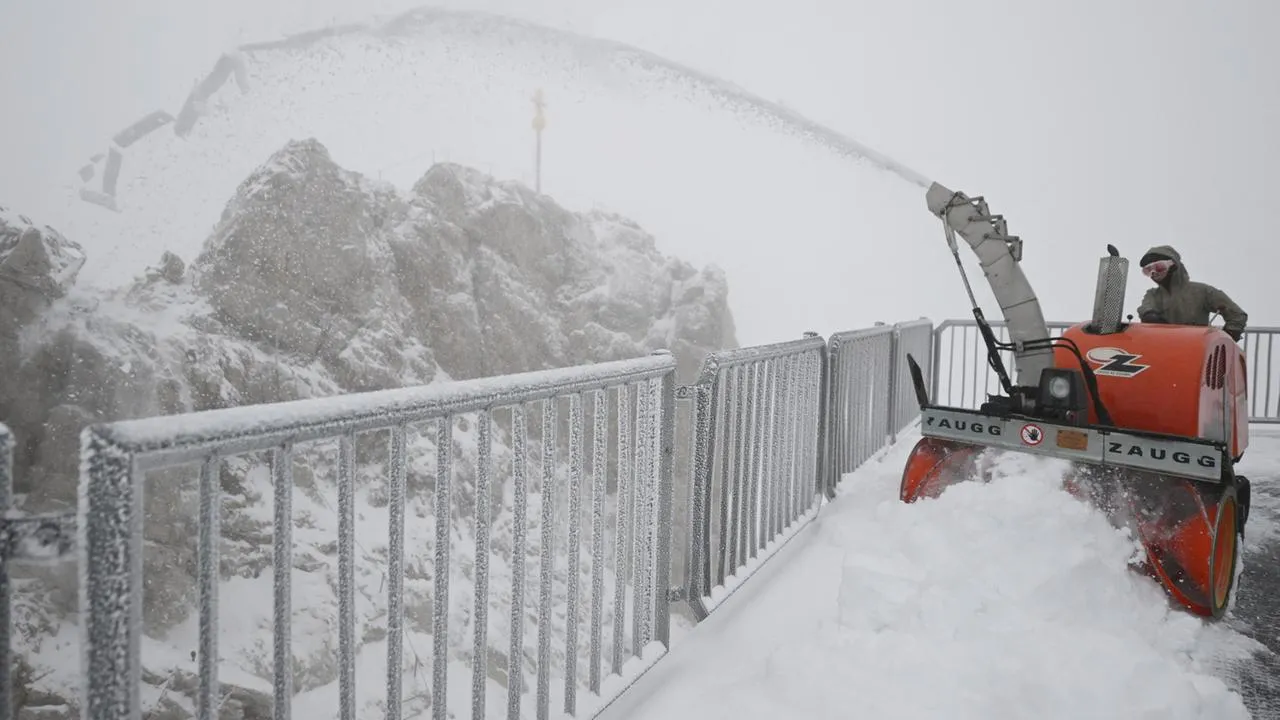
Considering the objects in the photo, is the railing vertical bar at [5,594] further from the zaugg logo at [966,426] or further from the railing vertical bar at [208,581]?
the zaugg logo at [966,426]

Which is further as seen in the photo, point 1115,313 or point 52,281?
point 52,281

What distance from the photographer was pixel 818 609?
3322 mm

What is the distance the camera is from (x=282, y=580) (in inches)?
54.1

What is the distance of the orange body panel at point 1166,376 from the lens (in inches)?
140

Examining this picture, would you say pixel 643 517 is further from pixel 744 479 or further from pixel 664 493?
pixel 744 479

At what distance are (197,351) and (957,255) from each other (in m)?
19.4

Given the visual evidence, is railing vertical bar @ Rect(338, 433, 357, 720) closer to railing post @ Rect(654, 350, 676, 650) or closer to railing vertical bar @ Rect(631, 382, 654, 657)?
railing vertical bar @ Rect(631, 382, 654, 657)

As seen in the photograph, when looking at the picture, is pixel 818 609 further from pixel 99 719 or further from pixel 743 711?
pixel 99 719

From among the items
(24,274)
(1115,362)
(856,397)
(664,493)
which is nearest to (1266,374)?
(856,397)

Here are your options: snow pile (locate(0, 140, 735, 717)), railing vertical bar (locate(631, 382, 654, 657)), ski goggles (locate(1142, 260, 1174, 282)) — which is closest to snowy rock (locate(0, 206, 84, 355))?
snow pile (locate(0, 140, 735, 717))

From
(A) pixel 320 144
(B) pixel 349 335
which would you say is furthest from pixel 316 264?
(A) pixel 320 144

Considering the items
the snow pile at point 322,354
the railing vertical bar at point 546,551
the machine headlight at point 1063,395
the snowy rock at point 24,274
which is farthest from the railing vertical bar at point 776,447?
the snowy rock at point 24,274

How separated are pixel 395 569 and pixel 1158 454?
10.9ft

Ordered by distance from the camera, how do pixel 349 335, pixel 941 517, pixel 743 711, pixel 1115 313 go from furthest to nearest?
pixel 349 335, pixel 1115 313, pixel 941 517, pixel 743 711
